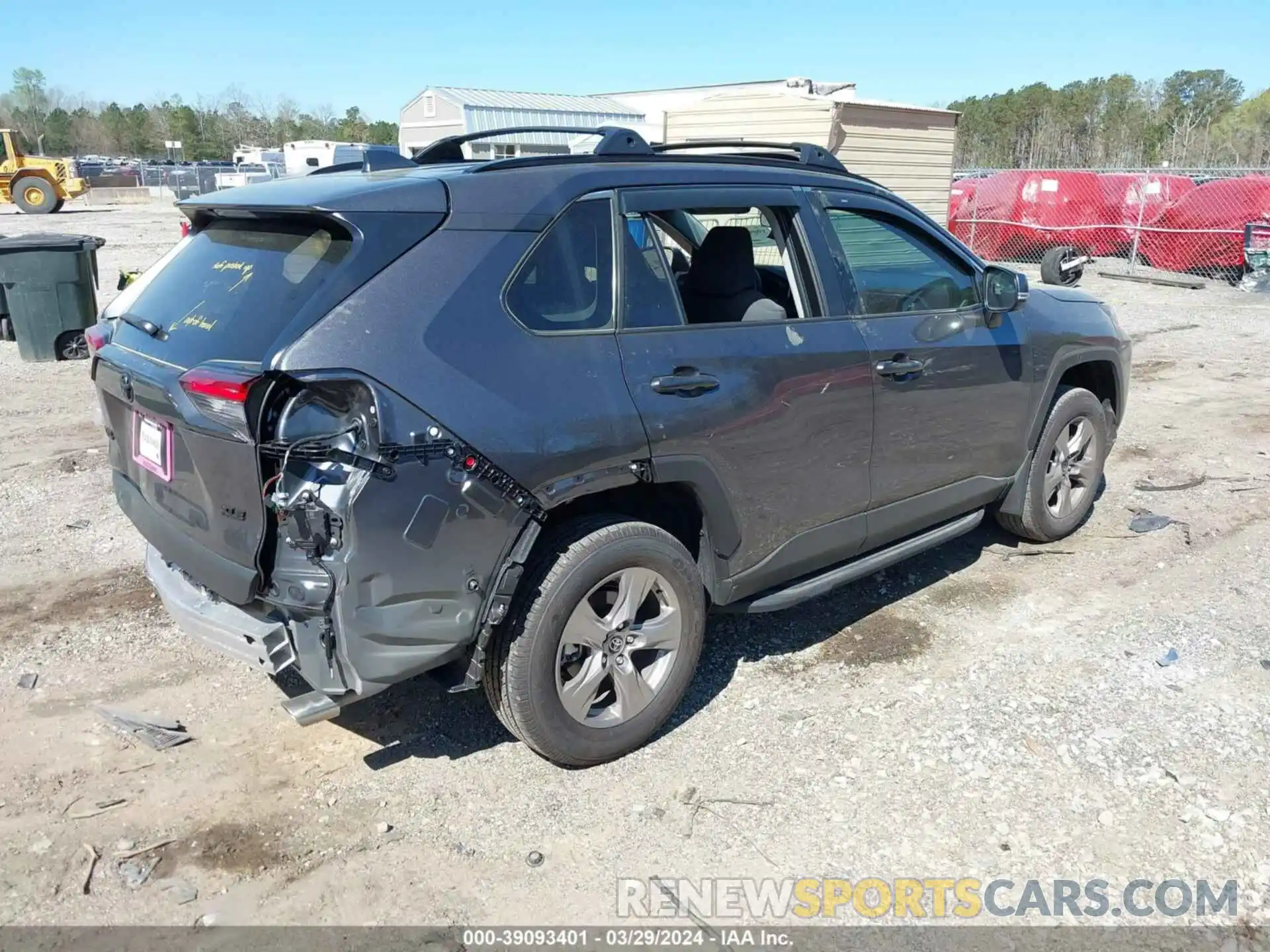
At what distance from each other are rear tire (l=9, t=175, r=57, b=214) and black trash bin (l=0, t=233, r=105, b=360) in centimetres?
2514

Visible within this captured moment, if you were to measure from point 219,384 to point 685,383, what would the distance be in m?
1.44

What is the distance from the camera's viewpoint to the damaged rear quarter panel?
2699mm

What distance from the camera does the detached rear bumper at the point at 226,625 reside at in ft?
9.38

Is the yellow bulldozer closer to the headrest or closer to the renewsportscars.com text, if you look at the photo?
the headrest

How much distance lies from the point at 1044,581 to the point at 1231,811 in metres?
1.89

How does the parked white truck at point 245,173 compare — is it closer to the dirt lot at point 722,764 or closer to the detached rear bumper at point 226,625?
the dirt lot at point 722,764

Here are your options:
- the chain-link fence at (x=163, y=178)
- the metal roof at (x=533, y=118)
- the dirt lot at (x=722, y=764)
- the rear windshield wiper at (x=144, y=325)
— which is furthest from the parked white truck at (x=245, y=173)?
the dirt lot at (x=722, y=764)

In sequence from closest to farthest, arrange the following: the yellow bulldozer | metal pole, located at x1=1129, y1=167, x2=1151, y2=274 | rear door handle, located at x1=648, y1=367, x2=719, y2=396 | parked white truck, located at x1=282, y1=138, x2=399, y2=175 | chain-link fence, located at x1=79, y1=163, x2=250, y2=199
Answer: rear door handle, located at x1=648, y1=367, x2=719, y2=396, metal pole, located at x1=1129, y1=167, x2=1151, y2=274, the yellow bulldozer, parked white truck, located at x1=282, y1=138, x2=399, y2=175, chain-link fence, located at x1=79, y1=163, x2=250, y2=199

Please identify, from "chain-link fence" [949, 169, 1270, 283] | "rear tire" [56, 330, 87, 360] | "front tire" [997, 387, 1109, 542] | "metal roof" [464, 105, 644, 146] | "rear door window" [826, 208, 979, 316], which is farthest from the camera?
"metal roof" [464, 105, 644, 146]

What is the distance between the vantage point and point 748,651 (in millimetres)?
4246

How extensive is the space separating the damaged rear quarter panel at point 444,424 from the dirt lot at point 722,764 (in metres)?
0.65

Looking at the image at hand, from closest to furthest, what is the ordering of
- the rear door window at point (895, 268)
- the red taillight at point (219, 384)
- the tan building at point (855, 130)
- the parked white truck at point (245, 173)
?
the red taillight at point (219, 384), the rear door window at point (895, 268), the tan building at point (855, 130), the parked white truck at point (245, 173)

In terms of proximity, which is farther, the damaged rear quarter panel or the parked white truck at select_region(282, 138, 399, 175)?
the parked white truck at select_region(282, 138, 399, 175)

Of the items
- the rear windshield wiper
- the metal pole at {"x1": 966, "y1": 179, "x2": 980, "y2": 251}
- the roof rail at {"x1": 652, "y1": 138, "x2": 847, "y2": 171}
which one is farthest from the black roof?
the metal pole at {"x1": 966, "y1": 179, "x2": 980, "y2": 251}
